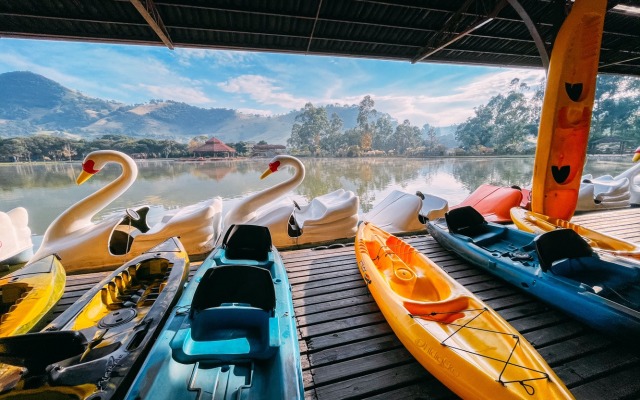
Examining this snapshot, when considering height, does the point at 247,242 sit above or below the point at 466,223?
above

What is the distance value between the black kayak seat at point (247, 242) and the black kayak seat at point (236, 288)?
92 cm

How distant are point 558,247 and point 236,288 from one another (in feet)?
9.57

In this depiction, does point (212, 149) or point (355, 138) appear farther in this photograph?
point (355, 138)

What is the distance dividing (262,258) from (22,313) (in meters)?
1.95

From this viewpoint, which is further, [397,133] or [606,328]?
[397,133]

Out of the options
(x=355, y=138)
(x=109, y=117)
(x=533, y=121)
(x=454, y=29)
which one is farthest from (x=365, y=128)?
(x=109, y=117)

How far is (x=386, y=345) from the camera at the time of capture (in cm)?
192

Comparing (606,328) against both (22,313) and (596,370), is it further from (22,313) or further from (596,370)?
(22,313)

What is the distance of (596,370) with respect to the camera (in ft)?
5.46

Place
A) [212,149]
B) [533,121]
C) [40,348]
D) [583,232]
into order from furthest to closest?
[533,121] → [212,149] → [583,232] → [40,348]

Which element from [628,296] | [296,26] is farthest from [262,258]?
[296,26]

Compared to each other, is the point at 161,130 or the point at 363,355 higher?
the point at 161,130

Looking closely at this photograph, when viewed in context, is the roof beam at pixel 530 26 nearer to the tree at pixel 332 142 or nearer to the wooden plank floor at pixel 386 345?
the wooden plank floor at pixel 386 345

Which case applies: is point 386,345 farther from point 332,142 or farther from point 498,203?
point 332,142
